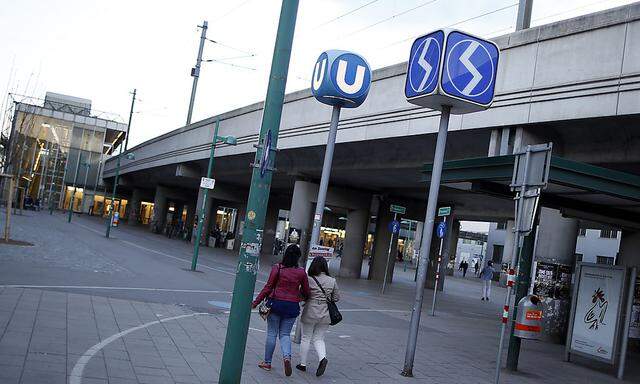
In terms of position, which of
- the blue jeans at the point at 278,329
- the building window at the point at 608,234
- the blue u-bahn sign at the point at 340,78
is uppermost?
the building window at the point at 608,234

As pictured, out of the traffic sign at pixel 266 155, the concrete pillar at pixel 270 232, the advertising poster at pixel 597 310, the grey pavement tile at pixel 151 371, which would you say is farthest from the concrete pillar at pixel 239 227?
the traffic sign at pixel 266 155

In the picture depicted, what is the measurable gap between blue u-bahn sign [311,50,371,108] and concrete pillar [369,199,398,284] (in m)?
21.1

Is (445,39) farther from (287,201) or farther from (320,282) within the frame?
(287,201)

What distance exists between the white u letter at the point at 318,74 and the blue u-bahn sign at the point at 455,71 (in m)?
1.62

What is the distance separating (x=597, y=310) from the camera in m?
12.1

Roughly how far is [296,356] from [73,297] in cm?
503

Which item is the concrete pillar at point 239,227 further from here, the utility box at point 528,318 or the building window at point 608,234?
the utility box at point 528,318

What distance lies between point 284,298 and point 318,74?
4.31 m

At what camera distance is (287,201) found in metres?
50.3

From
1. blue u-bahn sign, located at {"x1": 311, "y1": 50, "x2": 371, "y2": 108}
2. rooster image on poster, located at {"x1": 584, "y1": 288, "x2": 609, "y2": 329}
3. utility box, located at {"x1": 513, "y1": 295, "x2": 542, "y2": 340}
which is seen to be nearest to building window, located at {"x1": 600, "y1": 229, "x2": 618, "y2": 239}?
rooster image on poster, located at {"x1": 584, "y1": 288, "x2": 609, "y2": 329}

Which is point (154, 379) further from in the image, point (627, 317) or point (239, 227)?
point (239, 227)

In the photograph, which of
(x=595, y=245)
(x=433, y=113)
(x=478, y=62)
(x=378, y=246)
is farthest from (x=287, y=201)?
(x=478, y=62)

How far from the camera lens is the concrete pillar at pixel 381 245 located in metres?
31.5

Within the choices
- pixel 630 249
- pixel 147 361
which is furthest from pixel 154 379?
pixel 630 249
